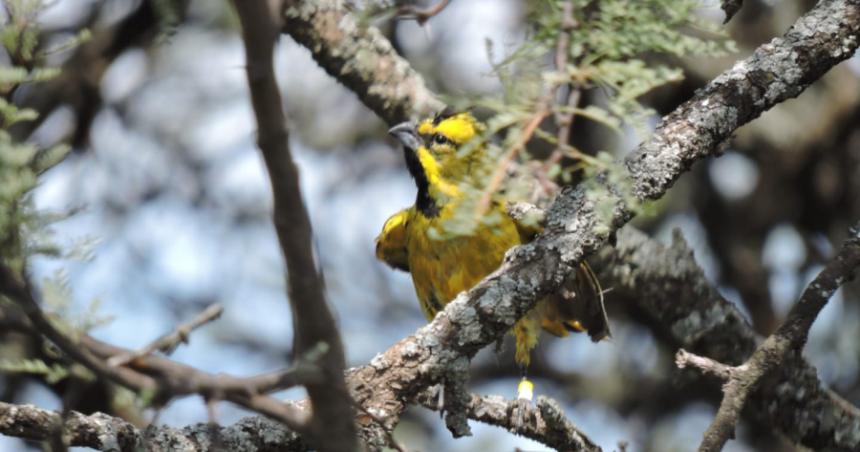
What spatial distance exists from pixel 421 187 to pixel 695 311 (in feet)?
4.04

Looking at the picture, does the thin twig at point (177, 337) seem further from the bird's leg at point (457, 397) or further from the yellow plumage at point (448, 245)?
the yellow plumage at point (448, 245)

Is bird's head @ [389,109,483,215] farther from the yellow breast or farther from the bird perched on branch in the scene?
the yellow breast

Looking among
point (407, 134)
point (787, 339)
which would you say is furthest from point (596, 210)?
point (407, 134)

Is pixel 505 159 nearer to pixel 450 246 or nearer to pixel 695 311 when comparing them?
pixel 450 246

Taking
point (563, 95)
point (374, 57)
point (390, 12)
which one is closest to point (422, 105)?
point (374, 57)

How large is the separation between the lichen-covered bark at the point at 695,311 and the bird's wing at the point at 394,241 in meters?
0.84

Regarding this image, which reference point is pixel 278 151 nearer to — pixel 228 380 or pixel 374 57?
pixel 228 380

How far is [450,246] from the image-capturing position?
4770 mm

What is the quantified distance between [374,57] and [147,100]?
7.44 ft

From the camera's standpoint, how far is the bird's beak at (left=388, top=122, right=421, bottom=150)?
5.00 m

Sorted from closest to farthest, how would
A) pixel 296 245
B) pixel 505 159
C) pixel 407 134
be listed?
1. pixel 296 245
2. pixel 505 159
3. pixel 407 134

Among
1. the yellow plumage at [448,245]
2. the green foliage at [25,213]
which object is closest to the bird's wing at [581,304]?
the yellow plumage at [448,245]

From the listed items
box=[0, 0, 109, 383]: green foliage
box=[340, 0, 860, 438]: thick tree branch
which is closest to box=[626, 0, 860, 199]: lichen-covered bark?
box=[340, 0, 860, 438]: thick tree branch

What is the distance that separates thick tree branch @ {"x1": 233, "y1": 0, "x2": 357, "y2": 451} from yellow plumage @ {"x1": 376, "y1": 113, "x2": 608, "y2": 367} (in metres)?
2.37
